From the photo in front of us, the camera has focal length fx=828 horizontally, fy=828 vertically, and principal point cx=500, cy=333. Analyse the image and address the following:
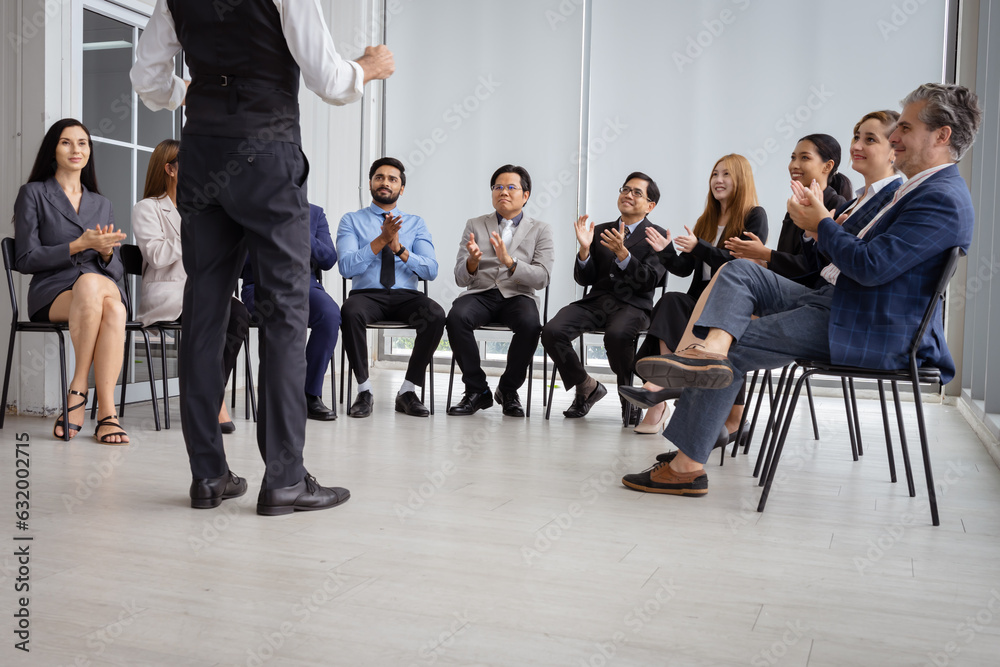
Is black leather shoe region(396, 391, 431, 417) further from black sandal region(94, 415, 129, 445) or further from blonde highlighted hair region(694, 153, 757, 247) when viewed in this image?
blonde highlighted hair region(694, 153, 757, 247)

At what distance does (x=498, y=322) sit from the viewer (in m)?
4.06

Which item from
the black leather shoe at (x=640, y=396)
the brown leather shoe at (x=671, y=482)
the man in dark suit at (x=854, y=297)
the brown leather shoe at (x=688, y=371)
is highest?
the man in dark suit at (x=854, y=297)

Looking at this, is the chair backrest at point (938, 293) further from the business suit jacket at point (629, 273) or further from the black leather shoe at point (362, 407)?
the black leather shoe at point (362, 407)

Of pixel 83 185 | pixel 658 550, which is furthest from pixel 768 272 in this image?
pixel 83 185

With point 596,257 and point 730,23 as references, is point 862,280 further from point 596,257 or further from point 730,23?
point 730,23

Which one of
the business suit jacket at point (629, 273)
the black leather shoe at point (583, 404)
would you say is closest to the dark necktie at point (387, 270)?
the business suit jacket at point (629, 273)

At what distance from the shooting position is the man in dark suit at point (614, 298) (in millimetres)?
3721

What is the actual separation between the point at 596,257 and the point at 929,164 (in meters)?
1.86

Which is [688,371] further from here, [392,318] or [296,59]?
[392,318]

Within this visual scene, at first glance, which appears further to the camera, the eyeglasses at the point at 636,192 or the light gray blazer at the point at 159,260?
the eyeglasses at the point at 636,192

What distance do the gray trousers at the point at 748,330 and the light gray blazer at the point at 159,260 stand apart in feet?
7.26

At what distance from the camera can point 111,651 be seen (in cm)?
128

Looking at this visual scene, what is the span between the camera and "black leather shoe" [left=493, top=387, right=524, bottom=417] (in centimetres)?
396

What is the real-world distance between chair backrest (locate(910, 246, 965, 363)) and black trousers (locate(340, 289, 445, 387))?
90.0 inches
